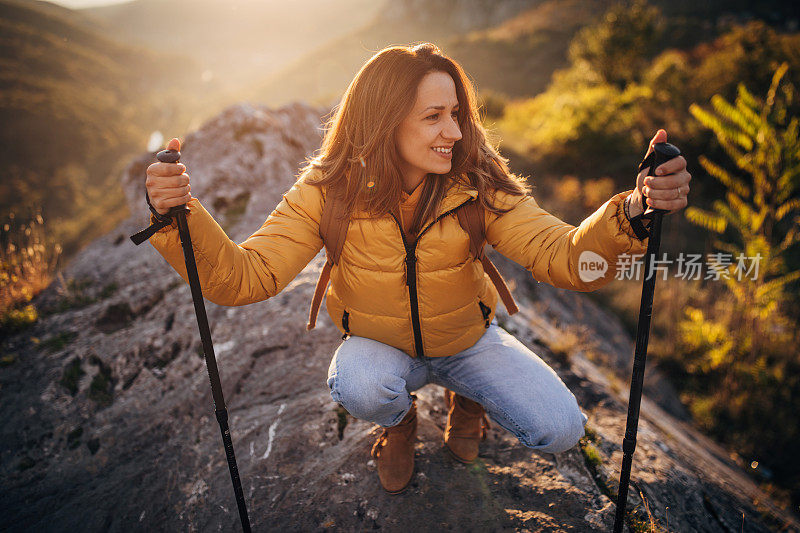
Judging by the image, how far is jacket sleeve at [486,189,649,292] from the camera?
4.97 feet

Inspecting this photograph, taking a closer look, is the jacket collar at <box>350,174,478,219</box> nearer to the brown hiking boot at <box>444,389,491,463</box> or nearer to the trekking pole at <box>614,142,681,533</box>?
the trekking pole at <box>614,142,681,533</box>

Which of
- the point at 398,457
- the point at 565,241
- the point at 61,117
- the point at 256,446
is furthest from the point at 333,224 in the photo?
the point at 61,117

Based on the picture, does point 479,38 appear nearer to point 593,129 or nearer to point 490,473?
point 593,129

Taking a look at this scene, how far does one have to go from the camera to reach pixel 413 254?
6.23 feet

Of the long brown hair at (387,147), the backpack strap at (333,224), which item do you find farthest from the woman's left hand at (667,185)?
the backpack strap at (333,224)

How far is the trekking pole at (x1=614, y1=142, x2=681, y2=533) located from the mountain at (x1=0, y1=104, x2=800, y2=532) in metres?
0.42

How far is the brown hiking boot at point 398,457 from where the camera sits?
204 cm

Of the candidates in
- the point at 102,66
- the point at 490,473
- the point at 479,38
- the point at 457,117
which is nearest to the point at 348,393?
the point at 490,473

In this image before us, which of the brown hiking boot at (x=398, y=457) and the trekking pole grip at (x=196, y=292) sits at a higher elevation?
the trekking pole grip at (x=196, y=292)

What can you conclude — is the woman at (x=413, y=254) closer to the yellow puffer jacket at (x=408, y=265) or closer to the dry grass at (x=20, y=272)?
the yellow puffer jacket at (x=408, y=265)

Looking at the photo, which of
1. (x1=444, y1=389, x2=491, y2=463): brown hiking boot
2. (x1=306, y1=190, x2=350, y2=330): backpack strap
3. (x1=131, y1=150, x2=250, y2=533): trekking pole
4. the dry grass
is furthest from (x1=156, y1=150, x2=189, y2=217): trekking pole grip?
the dry grass

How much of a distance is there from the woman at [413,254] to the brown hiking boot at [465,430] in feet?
0.58

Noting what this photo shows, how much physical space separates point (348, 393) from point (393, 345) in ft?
1.22

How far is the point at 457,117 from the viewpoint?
216 centimetres
